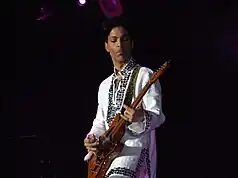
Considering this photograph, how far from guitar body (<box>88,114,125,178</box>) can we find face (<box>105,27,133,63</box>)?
42 centimetres

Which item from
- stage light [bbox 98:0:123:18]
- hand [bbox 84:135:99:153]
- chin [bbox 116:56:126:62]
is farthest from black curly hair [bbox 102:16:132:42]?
stage light [bbox 98:0:123:18]

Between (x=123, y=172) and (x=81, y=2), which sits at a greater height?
(x=81, y=2)

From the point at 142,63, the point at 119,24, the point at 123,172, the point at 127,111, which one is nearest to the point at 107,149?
the point at 123,172

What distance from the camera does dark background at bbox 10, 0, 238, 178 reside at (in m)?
4.61

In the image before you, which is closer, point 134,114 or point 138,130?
point 134,114

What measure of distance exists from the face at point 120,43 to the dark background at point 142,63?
1.33 m

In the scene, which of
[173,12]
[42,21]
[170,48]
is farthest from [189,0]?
[42,21]

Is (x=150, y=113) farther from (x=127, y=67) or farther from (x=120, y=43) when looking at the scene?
(x=120, y=43)

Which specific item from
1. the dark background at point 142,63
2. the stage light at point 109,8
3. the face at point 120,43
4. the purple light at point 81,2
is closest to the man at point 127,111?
the face at point 120,43

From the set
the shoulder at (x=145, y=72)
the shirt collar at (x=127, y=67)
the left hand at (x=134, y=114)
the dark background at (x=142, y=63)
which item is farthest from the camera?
the dark background at (x=142, y=63)

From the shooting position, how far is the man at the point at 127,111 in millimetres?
2854

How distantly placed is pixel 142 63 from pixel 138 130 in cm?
195

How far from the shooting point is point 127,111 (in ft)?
9.07

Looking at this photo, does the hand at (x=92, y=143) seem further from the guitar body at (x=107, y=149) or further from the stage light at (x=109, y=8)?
the stage light at (x=109, y=8)
